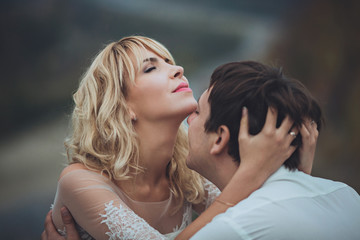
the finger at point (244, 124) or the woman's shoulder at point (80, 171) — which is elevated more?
the finger at point (244, 124)

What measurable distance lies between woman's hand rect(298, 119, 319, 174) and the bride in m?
0.57

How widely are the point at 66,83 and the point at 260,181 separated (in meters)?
2.34

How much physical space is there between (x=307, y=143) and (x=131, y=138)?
85 cm

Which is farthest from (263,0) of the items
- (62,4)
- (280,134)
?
(280,134)

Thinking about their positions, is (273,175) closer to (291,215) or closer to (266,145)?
(266,145)

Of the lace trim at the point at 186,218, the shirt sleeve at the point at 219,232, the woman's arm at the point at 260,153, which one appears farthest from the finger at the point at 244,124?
the lace trim at the point at 186,218

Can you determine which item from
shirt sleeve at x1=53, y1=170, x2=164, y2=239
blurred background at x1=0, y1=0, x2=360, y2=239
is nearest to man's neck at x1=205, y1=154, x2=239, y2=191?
shirt sleeve at x1=53, y1=170, x2=164, y2=239

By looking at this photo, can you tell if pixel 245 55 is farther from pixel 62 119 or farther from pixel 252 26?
pixel 62 119

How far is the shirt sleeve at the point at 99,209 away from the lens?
5.00 feet

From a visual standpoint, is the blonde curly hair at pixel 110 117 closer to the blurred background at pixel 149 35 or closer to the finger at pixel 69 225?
the finger at pixel 69 225

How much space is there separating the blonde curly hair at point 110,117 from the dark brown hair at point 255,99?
24.4 inches

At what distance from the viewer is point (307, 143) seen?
4.37 ft

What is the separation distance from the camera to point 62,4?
10.7 ft

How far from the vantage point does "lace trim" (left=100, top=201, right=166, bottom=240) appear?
1.51 metres
